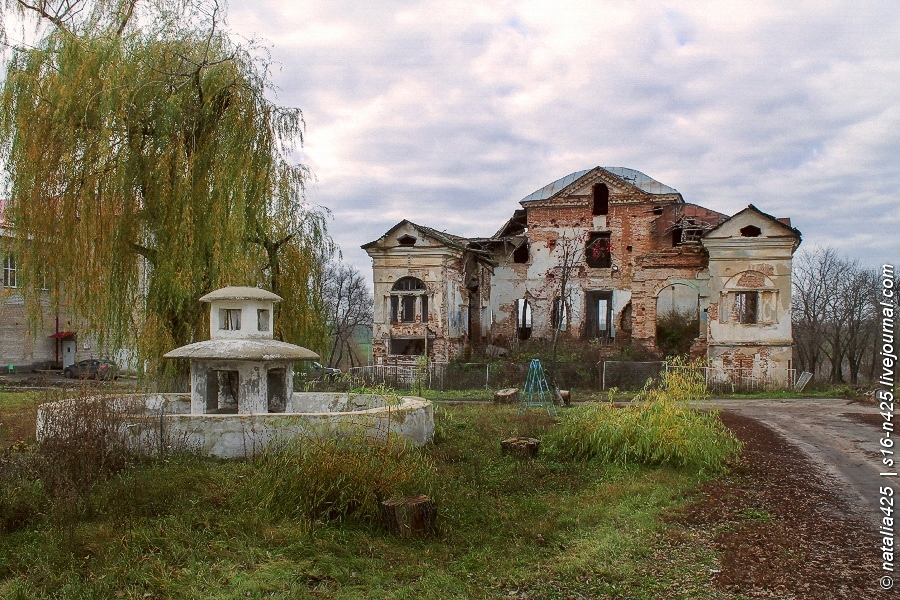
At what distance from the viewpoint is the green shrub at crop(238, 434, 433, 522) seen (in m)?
7.92

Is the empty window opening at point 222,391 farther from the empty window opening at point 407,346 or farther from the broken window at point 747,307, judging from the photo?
the broken window at point 747,307

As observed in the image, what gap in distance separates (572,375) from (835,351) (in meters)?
18.3

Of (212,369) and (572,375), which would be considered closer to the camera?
(212,369)

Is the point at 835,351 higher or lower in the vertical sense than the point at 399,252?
lower

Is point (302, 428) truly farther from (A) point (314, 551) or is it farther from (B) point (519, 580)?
(B) point (519, 580)

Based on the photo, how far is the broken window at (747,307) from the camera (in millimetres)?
27719

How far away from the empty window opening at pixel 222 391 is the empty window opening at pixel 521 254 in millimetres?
22777

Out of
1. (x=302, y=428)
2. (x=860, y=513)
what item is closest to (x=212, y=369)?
(x=302, y=428)

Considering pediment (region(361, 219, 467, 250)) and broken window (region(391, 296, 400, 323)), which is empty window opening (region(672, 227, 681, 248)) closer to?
pediment (region(361, 219, 467, 250))

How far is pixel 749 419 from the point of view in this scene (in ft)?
58.9

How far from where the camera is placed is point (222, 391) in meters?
13.1

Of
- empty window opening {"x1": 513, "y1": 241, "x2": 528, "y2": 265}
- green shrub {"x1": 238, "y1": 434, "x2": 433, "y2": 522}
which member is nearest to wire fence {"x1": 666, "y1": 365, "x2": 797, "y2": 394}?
empty window opening {"x1": 513, "y1": 241, "x2": 528, "y2": 265}

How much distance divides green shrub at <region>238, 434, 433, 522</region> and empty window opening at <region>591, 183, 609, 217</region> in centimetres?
2599

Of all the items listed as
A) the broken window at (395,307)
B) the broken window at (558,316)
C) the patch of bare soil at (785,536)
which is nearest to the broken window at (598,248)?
the broken window at (558,316)
